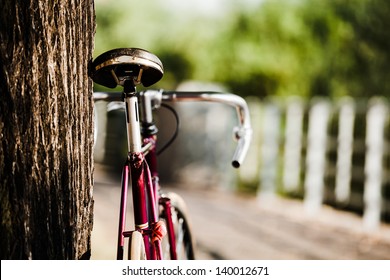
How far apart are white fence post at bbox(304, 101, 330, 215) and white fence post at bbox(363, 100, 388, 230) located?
3.09 ft

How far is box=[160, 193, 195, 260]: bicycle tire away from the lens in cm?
237

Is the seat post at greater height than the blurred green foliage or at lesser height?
lesser

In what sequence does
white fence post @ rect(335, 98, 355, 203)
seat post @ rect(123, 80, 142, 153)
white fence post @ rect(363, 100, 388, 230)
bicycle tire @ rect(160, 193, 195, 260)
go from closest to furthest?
seat post @ rect(123, 80, 142, 153) < bicycle tire @ rect(160, 193, 195, 260) < white fence post @ rect(363, 100, 388, 230) < white fence post @ rect(335, 98, 355, 203)

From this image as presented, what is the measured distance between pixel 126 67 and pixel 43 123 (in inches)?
10.9

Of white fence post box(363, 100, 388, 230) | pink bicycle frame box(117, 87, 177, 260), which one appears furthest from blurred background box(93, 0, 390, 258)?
pink bicycle frame box(117, 87, 177, 260)

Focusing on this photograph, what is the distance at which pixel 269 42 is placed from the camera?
10875 mm

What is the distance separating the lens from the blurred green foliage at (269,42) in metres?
9.02

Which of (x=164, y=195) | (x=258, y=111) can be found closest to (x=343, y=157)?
(x=258, y=111)

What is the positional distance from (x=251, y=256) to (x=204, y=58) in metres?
7.79

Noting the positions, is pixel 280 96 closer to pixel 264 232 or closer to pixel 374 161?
pixel 374 161

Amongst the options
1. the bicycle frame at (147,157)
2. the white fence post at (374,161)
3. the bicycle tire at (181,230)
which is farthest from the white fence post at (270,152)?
the bicycle frame at (147,157)

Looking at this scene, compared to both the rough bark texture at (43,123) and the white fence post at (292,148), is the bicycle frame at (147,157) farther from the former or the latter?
the white fence post at (292,148)

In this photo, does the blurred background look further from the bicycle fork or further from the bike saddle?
the bike saddle
